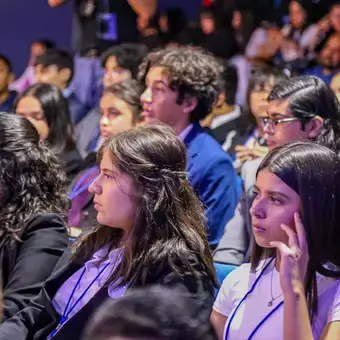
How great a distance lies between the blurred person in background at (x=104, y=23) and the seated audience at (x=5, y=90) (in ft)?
2.55

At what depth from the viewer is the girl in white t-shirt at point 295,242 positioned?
1.65 m

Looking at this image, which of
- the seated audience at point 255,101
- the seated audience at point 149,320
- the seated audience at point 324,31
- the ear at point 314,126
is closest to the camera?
the seated audience at point 149,320

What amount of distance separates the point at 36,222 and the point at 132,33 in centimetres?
417

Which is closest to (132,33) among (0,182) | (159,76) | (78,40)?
(78,40)

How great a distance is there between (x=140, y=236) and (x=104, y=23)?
447 centimetres

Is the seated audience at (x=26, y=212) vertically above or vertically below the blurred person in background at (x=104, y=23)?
above

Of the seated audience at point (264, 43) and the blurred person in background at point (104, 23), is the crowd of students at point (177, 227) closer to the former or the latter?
the blurred person in background at point (104, 23)

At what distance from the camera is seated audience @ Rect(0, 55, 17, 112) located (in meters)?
5.06

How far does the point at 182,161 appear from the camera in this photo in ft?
6.39

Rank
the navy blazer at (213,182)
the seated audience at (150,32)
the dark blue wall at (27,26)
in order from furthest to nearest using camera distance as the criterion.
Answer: the dark blue wall at (27,26) < the seated audience at (150,32) < the navy blazer at (213,182)

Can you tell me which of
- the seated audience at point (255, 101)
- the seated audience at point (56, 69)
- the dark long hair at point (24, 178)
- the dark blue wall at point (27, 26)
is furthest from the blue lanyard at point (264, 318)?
the dark blue wall at point (27, 26)

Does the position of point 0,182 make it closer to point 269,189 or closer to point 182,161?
point 182,161

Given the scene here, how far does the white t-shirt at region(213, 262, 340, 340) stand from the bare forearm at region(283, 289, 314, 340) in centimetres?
10

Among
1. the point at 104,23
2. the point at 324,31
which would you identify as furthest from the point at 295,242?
the point at 324,31
